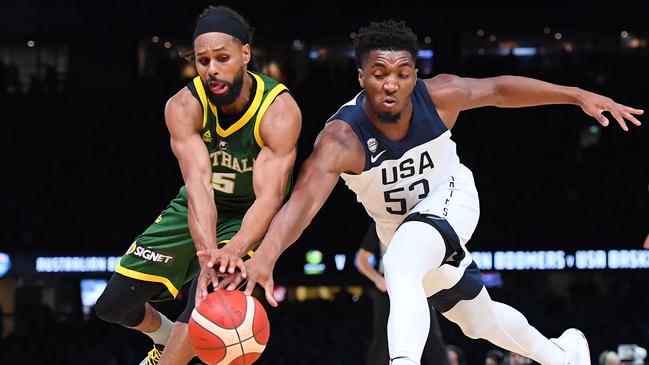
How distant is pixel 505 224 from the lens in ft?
52.6

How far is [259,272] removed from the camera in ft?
15.9

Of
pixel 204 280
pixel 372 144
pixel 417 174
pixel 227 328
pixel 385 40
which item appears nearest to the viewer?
pixel 227 328

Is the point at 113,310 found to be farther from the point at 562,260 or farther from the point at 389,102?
the point at 562,260

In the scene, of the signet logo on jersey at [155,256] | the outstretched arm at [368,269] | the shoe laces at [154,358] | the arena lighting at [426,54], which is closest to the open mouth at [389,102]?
the signet logo on jersey at [155,256]

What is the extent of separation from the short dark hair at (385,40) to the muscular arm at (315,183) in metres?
0.40

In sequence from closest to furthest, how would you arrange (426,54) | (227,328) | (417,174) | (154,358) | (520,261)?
(227,328)
(417,174)
(154,358)
(520,261)
(426,54)

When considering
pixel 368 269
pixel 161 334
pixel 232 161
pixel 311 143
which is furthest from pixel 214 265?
pixel 311 143

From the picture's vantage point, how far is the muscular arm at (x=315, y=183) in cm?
496


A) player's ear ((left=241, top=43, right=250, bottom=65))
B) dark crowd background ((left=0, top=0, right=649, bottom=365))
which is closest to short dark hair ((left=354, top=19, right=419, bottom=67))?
player's ear ((left=241, top=43, right=250, bottom=65))

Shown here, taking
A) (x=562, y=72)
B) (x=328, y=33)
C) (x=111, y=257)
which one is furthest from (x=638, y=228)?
(x=111, y=257)

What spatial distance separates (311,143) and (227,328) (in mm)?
11797

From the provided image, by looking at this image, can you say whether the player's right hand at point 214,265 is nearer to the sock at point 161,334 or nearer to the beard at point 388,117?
the beard at point 388,117

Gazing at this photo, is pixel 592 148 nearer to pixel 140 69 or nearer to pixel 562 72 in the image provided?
pixel 562 72

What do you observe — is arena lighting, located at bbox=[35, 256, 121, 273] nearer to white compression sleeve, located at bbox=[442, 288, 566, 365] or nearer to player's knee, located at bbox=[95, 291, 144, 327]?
player's knee, located at bbox=[95, 291, 144, 327]
